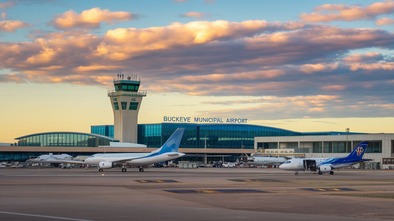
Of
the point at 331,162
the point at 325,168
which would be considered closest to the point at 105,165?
the point at 325,168

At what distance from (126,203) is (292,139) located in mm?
160658

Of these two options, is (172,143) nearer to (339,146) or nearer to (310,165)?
(310,165)

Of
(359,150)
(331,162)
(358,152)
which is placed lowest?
(331,162)

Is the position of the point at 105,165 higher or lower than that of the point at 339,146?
lower

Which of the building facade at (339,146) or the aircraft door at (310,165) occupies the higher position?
the building facade at (339,146)

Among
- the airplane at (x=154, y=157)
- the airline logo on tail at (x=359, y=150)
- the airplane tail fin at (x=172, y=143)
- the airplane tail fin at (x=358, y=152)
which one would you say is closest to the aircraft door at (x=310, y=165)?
the airplane tail fin at (x=358, y=152)

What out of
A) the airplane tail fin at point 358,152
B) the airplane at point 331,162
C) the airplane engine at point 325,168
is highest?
the airplane tail fin at point 358,152

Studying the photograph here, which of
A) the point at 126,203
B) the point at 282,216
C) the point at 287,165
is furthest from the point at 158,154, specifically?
the point at 282,216

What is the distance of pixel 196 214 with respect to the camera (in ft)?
102

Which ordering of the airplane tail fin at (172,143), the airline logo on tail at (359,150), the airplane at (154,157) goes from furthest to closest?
the airplane tail fin at (172,143) < the airplane at (154,157) < the airline logo on tail at (359,150)

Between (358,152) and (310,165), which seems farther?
(310,165)

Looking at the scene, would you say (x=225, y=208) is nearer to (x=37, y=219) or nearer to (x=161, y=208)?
(x=161, y=208)

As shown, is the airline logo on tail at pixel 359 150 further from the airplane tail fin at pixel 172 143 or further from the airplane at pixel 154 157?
the airplane tail fin at pixel 172 143

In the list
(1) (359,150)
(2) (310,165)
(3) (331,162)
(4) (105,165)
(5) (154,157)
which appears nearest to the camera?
(1) (359,150)
